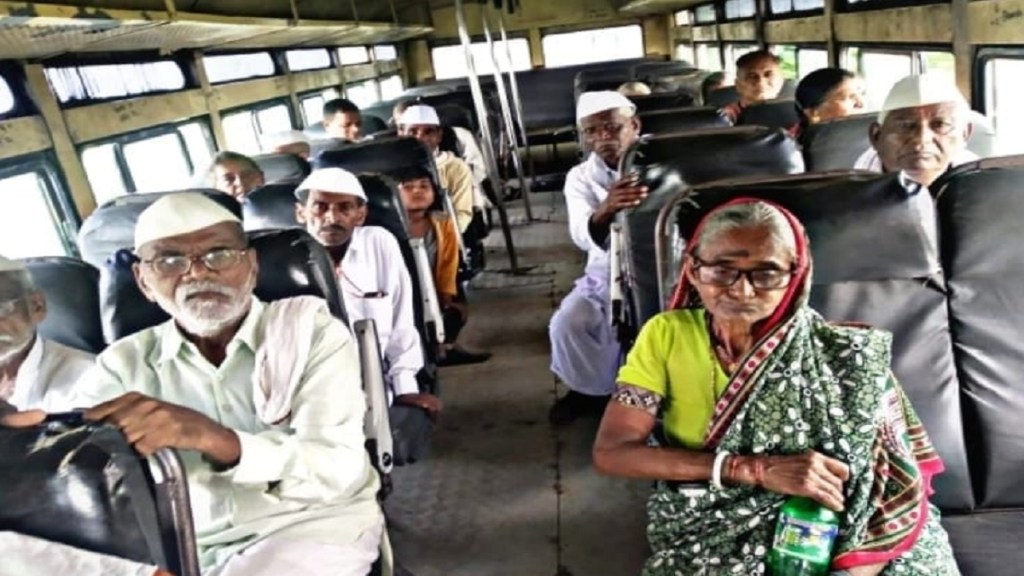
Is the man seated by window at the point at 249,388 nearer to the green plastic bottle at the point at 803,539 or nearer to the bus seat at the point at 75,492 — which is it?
the bus seat at the point at 75,492

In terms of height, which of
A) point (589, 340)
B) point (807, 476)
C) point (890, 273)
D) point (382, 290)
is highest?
point (890, 273)

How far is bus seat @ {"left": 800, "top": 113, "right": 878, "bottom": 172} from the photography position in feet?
11.1

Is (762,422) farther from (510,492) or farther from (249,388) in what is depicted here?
(510,492)

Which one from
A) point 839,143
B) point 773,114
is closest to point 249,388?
point 839,143

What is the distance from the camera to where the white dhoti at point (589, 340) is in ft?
12.0

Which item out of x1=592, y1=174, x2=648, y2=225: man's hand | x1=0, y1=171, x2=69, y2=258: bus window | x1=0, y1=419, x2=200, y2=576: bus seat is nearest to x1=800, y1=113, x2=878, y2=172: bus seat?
x1=592, y1=174, x2=648, y2=225: man's hand

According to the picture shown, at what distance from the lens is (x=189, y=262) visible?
1.90 metres

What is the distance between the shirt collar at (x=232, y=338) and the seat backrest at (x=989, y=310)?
1.59m

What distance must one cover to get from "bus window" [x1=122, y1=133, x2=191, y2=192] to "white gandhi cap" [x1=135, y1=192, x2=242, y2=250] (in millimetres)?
3307

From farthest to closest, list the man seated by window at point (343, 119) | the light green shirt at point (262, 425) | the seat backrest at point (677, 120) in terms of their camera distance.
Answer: the man seated by window at point (343, 119) < the seat backrest at point (677, 120) < the light green shirt at point (262, 425)

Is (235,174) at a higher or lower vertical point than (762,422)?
higher

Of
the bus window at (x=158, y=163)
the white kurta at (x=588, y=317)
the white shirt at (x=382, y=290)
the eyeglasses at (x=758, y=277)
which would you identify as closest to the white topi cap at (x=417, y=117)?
the bus window at (x=158, y=163)

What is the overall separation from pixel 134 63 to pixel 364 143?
201 centimetres

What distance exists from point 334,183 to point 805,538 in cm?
213
